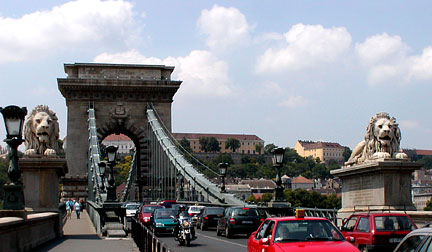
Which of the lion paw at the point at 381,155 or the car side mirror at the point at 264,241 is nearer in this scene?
the car side mirror at the point at 264,241

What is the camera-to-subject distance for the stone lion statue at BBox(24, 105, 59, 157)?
83.5ft

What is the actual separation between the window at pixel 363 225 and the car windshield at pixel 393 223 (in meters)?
0.25

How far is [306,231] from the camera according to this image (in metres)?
12.1

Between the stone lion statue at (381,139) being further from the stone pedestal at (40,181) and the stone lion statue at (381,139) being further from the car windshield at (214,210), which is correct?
the car windshield at (214,210)

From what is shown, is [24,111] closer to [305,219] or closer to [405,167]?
[305,219]

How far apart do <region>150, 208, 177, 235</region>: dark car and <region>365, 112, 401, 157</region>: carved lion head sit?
30.9 ft

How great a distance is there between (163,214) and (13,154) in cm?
1241

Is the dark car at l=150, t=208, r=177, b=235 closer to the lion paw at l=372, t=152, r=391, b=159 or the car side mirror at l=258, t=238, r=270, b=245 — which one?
the lion paw at l=372, t=152, r=391, b=159

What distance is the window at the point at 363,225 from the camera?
15.6 m

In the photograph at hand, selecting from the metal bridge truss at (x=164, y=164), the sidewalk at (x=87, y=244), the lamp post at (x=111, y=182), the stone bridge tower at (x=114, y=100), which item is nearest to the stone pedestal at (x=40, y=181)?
the sidewalk at (x=87, y=244)

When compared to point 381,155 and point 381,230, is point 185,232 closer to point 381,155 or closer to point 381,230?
point 381,155

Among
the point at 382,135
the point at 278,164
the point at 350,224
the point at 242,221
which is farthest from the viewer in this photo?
the point at 278,164

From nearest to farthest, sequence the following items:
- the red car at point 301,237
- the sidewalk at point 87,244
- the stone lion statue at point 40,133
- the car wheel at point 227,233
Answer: the red car at point 301,237
the sidewalk at point 87,244
the stone lion statue at point 40,133
the car wheel at point 227,233

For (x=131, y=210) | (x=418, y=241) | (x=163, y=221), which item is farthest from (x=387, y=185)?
(x=131, y=210)
